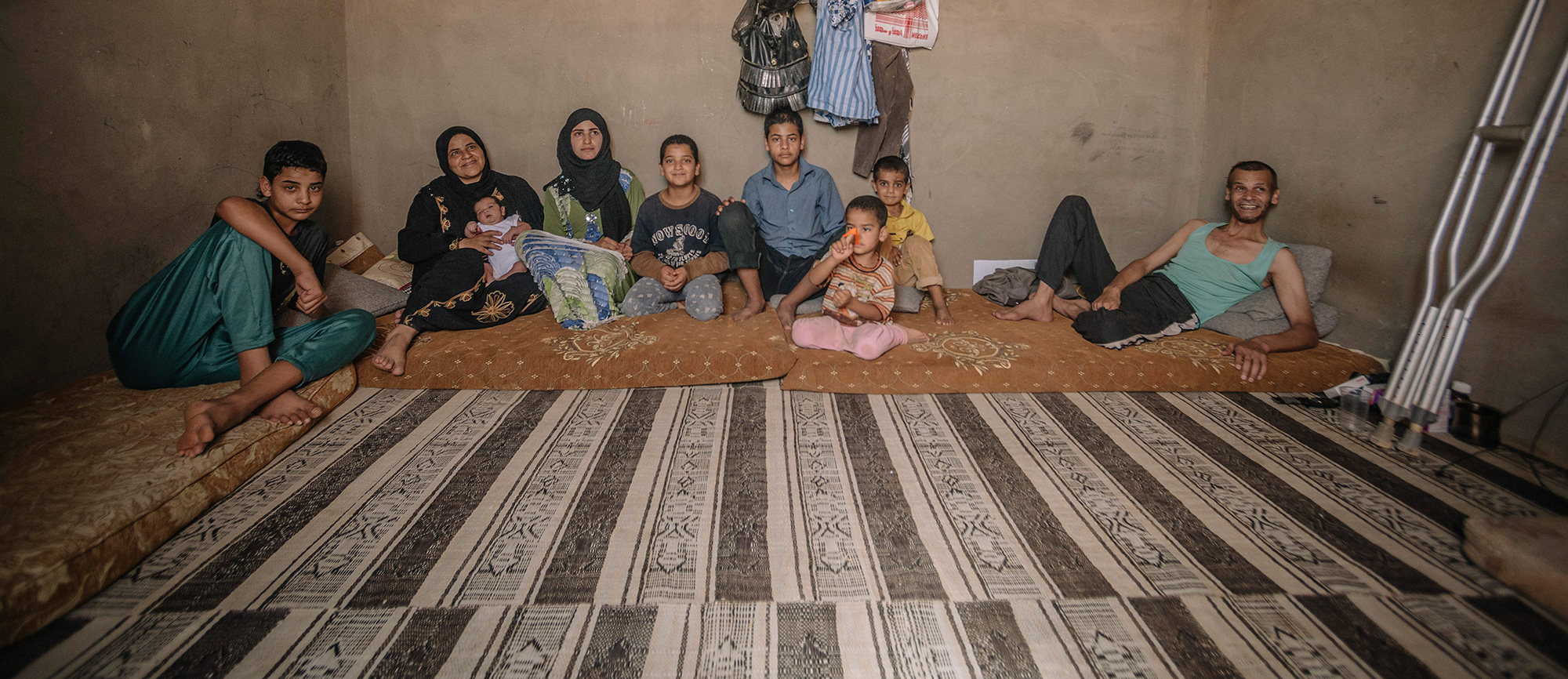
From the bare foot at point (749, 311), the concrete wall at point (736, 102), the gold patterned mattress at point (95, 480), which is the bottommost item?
the gold patterned mattress at point (95, 480)

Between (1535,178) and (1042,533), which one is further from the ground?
(1535,178)

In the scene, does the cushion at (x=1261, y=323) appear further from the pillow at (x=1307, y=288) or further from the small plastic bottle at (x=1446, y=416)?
the small plastic bottle at (x=1446, y=416)

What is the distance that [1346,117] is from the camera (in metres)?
2.94

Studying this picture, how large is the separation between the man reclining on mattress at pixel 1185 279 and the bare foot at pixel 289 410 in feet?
9.80

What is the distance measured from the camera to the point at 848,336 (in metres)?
2.79

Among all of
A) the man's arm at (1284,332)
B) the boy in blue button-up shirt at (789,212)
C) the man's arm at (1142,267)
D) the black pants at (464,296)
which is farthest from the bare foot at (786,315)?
the man's arm at (1284,332)

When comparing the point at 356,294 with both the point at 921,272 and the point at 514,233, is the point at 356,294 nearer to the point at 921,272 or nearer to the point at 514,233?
the point at 514,233

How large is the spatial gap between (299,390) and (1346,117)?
4477 mm

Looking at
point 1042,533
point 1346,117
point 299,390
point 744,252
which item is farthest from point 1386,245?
point 299,390

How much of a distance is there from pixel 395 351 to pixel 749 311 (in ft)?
5.05

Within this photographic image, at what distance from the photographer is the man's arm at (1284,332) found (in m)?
2.62

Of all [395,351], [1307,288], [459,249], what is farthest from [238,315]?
[1307,288]

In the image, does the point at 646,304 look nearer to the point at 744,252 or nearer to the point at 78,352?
the point at 744,252

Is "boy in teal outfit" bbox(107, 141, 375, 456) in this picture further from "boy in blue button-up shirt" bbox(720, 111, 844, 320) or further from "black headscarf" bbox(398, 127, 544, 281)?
"boy in blue button-up shirt" bbox(720, 111, 844, 320)
